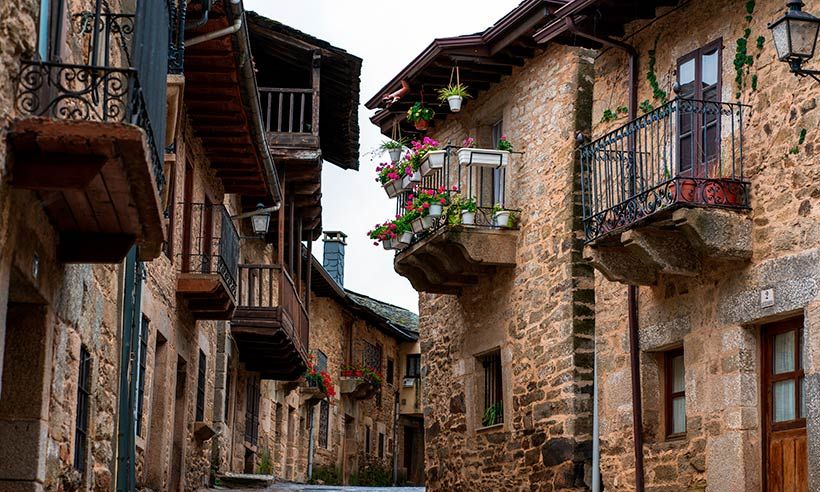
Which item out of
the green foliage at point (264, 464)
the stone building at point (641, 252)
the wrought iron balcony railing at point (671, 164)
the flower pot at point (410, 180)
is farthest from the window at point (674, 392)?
the green foliage at point (264, 464)

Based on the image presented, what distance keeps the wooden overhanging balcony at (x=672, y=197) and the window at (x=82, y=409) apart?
4659 millimetres

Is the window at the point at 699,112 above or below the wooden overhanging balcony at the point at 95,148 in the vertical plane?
above

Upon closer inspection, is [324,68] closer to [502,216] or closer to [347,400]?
[502,216]

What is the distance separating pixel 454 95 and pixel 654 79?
4762 mm

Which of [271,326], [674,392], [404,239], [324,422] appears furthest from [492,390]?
[324,422]

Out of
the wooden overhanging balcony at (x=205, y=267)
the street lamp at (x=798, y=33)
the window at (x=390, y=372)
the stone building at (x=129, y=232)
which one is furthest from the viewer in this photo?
the window at (x=390, y=372)

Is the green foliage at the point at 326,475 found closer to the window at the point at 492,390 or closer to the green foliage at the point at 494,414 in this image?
the window at the point at 492,390

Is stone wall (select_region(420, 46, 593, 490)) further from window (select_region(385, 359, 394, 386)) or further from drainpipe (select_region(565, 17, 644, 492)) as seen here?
window (select_region(385, 359, 394, 386))

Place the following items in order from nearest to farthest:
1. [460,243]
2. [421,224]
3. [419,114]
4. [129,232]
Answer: [129,232] < [460,243] < [421,224] < [419,114]

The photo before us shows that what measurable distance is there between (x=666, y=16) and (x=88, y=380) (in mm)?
6299

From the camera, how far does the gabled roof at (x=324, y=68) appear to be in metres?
21.7

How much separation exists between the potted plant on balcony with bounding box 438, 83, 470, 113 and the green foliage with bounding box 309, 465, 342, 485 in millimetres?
14175

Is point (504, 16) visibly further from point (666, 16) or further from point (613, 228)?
point (613, 228)

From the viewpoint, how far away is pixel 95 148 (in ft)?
22.3
